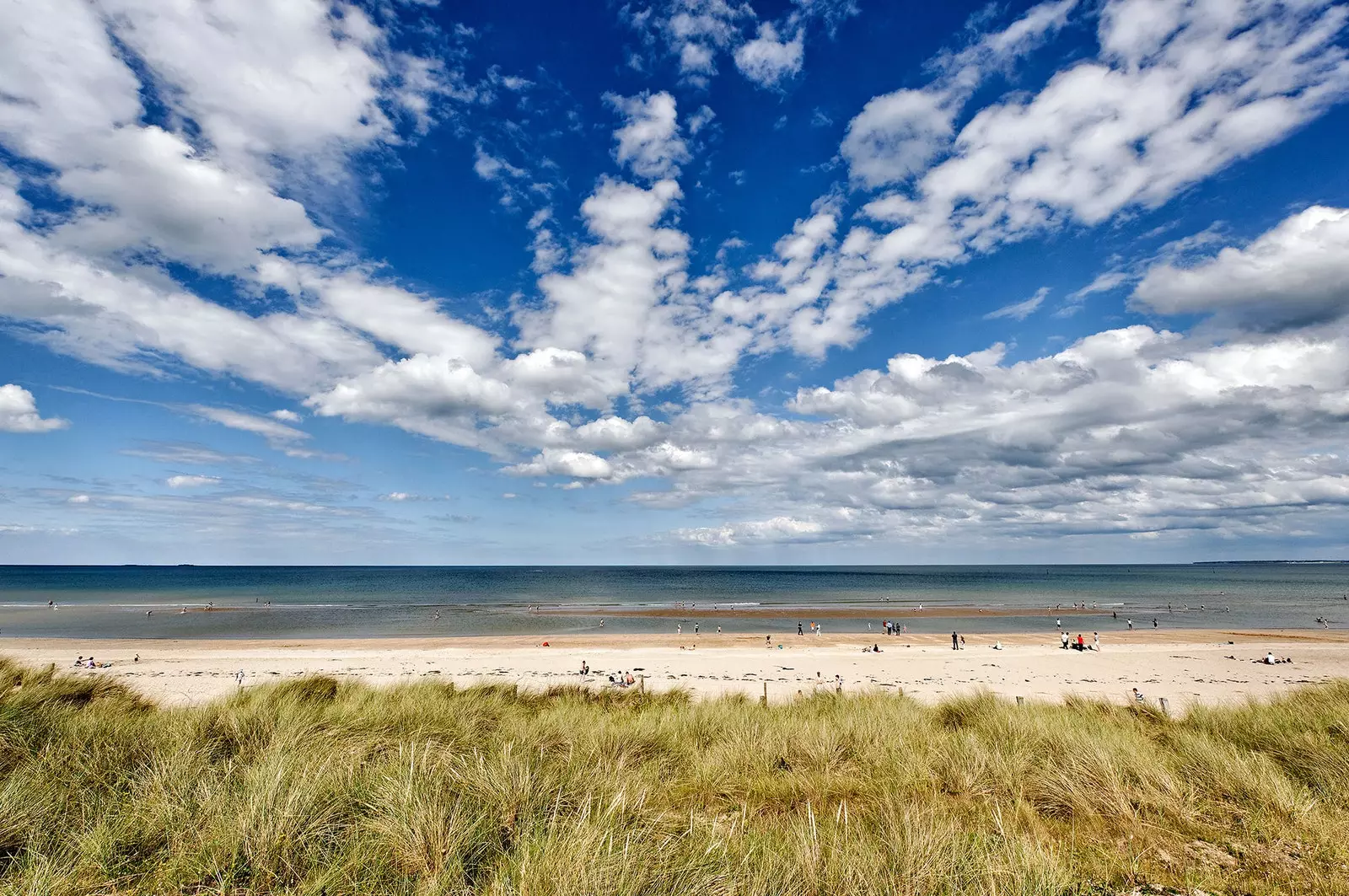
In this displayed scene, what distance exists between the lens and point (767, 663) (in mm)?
29062

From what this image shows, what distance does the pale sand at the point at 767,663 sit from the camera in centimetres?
2161

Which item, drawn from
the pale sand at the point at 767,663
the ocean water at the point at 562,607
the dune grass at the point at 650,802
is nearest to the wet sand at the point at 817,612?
the ocean water at the point at 562,607

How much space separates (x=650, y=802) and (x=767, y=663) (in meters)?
24.7

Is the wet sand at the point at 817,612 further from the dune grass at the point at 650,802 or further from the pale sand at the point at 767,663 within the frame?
the dune grass at the point at 650,802

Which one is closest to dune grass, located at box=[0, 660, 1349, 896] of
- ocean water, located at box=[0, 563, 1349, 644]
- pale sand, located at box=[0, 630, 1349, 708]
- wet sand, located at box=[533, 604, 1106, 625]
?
pale sand, located at box=[0, 630, 1349, 708]

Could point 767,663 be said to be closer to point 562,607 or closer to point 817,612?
point 817,612

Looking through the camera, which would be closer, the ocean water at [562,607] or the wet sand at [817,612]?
the ocean water at [562,607]

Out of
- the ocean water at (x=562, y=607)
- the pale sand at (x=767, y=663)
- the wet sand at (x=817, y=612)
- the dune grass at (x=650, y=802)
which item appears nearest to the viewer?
the dune grass at (x=650, y=802)

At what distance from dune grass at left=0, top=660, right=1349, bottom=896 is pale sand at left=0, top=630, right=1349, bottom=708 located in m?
8.92

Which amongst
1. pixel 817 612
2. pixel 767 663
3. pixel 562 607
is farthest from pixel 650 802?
pixel 562 607

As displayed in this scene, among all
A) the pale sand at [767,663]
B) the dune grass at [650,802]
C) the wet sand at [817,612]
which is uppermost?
the dune grass at [650,802]

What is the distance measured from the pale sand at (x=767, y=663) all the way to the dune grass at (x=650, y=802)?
8.92 m

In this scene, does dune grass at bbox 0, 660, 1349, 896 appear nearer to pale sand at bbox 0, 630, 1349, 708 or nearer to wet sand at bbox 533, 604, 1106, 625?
pale sand at bbox 0, 630, 1349, 708

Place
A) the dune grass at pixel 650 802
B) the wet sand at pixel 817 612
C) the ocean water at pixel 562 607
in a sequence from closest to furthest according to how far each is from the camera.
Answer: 1. the dune grass at pixel 650 802
2. the ocean water at pixel 562 607
3. the wet sand at pixel 817 612
